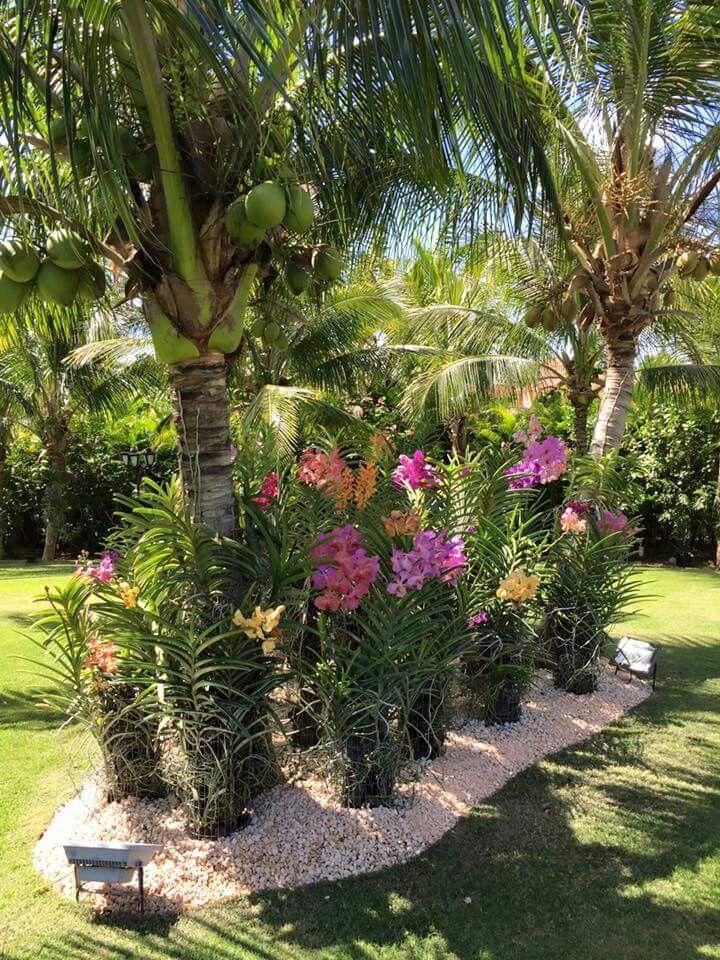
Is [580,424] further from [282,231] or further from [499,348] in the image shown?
[282,231]

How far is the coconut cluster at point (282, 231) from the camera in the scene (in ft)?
9.41

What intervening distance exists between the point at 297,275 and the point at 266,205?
3.02 ft

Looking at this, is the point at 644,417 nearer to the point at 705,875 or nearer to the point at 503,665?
the point at 503,665

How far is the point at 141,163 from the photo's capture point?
3.31 metres

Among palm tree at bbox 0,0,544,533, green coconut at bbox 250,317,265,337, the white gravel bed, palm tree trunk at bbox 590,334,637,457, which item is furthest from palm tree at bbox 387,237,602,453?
the white gravel bed

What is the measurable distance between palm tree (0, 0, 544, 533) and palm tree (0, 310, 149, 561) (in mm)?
3980

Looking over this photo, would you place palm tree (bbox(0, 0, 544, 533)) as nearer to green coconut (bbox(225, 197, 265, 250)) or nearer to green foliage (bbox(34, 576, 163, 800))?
green coconut (bbox(225, 197, 265, 250))

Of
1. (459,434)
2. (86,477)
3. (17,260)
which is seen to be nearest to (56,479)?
(86,477)

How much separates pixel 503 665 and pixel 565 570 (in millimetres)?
1236

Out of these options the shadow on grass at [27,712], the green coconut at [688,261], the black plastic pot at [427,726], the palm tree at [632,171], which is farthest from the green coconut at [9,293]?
the green coconut at [688,261]

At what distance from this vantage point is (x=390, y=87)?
2.67 metres

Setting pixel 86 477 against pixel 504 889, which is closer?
pixel 504 889

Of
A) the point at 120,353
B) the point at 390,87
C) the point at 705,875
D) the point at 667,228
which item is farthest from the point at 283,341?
the point at 120,353

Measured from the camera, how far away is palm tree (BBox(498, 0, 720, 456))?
6133 millimetres
